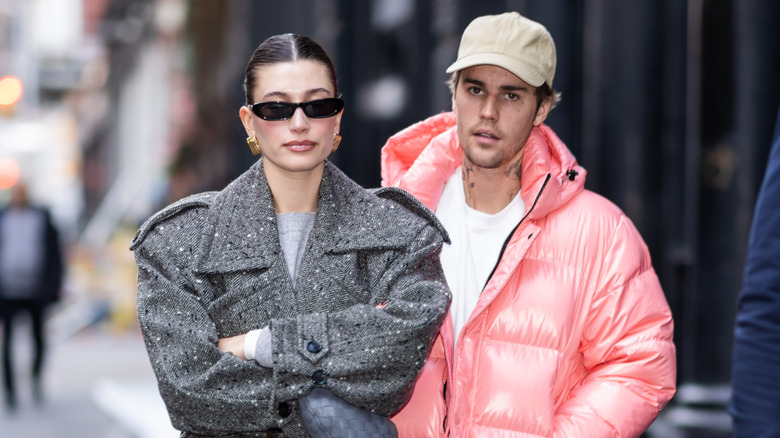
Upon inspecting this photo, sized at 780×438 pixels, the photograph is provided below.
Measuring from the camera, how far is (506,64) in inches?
112

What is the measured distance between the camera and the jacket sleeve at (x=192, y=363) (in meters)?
2.17

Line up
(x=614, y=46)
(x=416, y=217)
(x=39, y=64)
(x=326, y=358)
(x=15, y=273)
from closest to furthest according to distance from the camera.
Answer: (x=326, y=358) → (x=416, y=217) → (x=614, y=46) → (x=15, y=273) → (x=39, y=64)

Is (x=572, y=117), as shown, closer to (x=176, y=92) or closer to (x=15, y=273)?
(x=15, y=273)

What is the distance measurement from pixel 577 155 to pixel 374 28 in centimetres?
430

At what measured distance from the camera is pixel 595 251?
9.21 feet

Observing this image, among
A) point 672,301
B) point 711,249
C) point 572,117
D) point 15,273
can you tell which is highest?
point 572,117

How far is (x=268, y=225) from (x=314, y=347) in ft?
1.15

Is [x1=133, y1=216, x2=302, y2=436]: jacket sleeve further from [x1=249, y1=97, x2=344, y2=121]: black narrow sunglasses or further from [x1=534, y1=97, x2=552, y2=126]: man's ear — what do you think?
[x1=534, y1=97, x2=552, y2=126]: man's ear

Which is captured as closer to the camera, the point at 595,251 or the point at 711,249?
the point at 595,251

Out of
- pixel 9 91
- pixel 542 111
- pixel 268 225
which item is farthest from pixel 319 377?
pixel 9 91

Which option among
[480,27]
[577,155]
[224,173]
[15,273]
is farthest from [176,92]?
[480,27]

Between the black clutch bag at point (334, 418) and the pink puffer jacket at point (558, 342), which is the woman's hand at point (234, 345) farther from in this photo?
the pink puffer jacket at point (558, 342)

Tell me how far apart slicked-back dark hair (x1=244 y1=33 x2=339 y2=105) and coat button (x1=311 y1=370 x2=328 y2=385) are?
0.66 m

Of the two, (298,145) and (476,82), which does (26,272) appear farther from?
(298,145)
